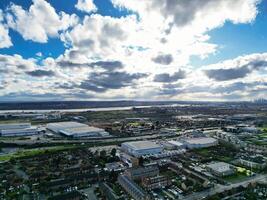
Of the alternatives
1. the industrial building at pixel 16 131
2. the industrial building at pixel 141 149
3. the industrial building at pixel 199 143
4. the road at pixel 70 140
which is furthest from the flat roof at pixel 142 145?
the industrial building at pixel 16 131

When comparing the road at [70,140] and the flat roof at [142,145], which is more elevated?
the flat roof at [142,145]

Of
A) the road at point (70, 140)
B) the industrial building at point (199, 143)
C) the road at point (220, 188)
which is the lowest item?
the road at point (220, 188)

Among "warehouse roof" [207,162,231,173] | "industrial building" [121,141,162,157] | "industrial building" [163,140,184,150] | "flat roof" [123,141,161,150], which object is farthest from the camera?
"industrial building" [163,140,184,150]

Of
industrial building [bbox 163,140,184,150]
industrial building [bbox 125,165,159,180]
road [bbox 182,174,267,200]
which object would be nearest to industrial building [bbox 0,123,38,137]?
industrial building [bbox 163,140,184,150]

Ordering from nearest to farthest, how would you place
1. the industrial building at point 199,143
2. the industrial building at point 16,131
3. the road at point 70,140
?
1. the industrial building at point 199,143
2. the road at point 70,140
3. the industrial building at point 16,131

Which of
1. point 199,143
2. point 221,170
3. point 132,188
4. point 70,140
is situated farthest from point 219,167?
point 70,140

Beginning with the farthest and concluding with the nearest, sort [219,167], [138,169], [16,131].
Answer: [16,131] < [219,167] < [138,169]

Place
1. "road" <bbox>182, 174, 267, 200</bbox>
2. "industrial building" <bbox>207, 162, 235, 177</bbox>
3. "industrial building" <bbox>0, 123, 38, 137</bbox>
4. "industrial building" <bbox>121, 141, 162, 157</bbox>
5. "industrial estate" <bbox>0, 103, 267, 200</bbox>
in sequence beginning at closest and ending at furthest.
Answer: "road" <bbox>182, 174, 267, 200</bbox> < "industrial estate" <bbox>0, 103, 267, 200</bbox> < "industrial building" <bbox>207, 162, 235, 177</bbox> < "industrial building" <bbox>121, 141, 162, 157</bbox> < "industrial building" <bbox>0, 123, 38, 137</bbox>

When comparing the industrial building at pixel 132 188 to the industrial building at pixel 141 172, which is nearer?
the industrial building at pixel 132 188

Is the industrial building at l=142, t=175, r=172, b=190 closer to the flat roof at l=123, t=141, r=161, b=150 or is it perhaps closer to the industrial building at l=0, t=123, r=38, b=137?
the flat roof at l=123, t=141, r=161, b=150

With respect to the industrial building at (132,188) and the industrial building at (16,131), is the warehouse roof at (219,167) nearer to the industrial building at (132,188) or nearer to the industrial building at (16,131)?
the industrial building at (132,188)

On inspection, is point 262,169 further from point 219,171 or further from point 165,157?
point 165,157

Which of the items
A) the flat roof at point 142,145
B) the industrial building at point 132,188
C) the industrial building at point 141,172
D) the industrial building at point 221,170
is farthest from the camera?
the flat roof at point 142,145

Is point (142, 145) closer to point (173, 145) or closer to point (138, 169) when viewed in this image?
point (173, 145)
